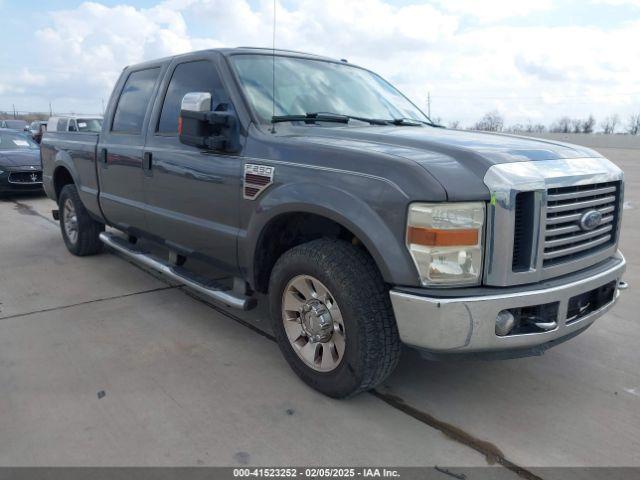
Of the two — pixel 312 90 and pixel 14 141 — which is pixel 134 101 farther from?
pixel 14 141

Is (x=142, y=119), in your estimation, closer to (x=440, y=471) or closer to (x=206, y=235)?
(x=206, y=235)

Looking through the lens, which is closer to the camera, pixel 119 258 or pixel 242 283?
pixel 242 283

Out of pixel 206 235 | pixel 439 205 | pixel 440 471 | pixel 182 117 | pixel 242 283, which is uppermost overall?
pixel 182 117

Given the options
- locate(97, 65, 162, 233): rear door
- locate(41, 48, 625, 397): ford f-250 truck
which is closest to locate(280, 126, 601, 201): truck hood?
locate(41, 48, 625, 397): ford f-250 truck

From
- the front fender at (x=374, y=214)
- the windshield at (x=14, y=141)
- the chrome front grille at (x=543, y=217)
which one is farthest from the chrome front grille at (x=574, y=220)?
the windshield at (x=14, y=141)

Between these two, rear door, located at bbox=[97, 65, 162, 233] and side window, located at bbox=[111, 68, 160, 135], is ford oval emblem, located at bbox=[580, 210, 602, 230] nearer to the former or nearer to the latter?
rear door, located at bbox=[97, 65, 162, 233]

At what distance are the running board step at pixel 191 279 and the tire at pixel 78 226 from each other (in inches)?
31.9

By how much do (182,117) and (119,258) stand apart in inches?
124

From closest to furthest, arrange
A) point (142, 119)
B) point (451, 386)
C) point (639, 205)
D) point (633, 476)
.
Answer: point (633, 476) < point (451, 386) < point (142, 119) < point (639, 205)

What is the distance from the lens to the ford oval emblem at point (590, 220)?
8.98 feet

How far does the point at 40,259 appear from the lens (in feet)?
19.6

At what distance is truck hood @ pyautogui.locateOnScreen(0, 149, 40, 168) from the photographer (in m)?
10.5

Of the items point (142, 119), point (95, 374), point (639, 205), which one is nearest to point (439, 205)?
point (95, 374)

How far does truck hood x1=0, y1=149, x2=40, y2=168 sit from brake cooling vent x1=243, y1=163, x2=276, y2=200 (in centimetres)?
907
